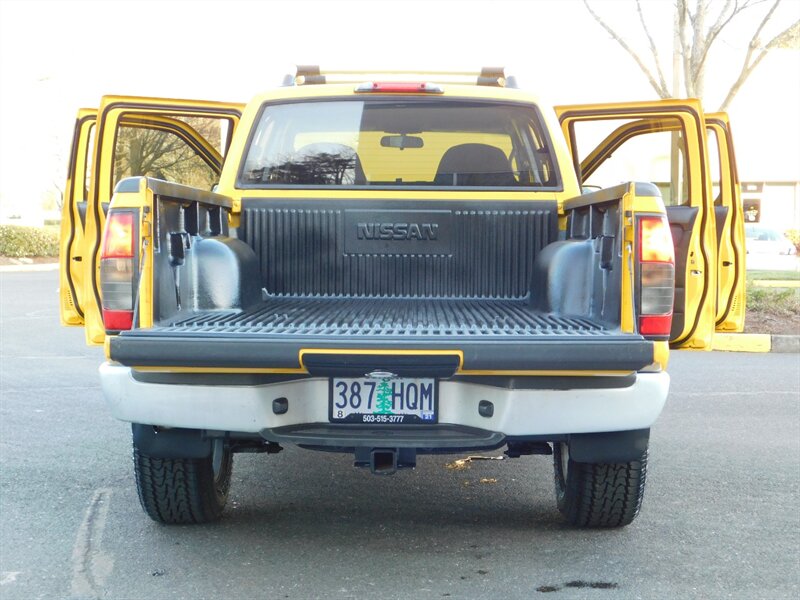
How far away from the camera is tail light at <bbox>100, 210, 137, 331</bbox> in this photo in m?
3.52

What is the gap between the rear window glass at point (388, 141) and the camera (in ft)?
16.8

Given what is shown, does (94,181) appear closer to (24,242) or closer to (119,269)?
(119,269)

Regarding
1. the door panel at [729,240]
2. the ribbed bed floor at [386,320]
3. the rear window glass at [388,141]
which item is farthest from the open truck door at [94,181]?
the door panel at [729,240]

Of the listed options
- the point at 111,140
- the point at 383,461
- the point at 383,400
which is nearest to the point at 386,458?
the point at 383,461

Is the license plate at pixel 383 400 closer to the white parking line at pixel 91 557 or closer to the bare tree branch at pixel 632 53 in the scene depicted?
the white parking line at pixel 91 557

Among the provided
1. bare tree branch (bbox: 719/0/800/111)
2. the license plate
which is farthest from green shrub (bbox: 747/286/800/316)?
the license plate

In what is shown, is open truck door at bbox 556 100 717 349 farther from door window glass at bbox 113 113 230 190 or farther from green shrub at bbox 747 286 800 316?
door window glass at bbox 113 113 230 190

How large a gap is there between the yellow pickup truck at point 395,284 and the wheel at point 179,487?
11 mm

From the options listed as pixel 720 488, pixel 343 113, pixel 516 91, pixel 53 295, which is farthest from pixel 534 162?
pixel 53 295

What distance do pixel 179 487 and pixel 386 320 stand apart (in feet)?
3.63

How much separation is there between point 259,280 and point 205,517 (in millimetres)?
1167

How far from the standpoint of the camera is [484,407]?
3.50 metres

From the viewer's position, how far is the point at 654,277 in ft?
11.5

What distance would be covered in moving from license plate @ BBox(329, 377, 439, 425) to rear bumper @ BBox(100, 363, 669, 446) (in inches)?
1.6
